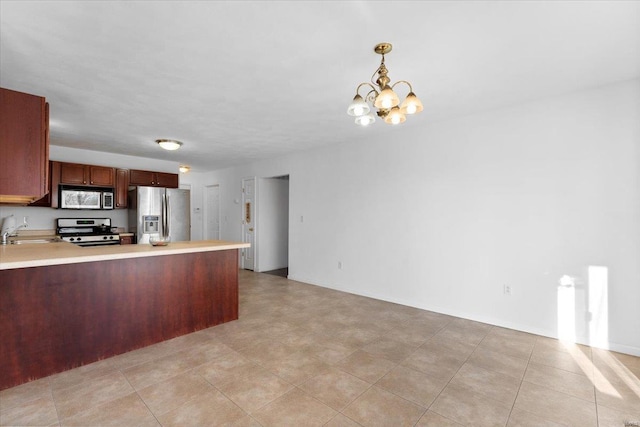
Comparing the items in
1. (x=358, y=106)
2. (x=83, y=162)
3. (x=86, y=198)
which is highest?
(x=83, y=162)

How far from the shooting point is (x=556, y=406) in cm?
201

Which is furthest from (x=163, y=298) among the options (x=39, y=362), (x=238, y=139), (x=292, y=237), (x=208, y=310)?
(x=292, y=237)

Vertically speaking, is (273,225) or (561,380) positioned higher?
(273,225)

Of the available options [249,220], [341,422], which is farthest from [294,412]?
[249,220]

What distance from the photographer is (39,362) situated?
Result: 233cm

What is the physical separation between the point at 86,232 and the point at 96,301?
3507 mm

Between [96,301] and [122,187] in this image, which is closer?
[96,301]

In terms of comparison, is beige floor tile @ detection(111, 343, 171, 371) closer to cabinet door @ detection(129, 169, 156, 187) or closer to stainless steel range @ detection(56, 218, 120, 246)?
stainless steel range @ detection(56, 218, 120, 246)

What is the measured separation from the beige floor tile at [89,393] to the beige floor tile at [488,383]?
2.53 metres

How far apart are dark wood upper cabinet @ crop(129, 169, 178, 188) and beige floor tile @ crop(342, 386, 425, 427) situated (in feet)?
19.1

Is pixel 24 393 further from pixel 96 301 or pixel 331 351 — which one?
pixel 331 351

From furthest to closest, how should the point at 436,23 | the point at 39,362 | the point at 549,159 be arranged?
1. the point at 549,159
2. the point at 39,362
3. the point at 436,23

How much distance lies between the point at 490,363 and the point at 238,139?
444 cm

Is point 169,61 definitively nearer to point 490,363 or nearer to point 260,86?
point 260,86
